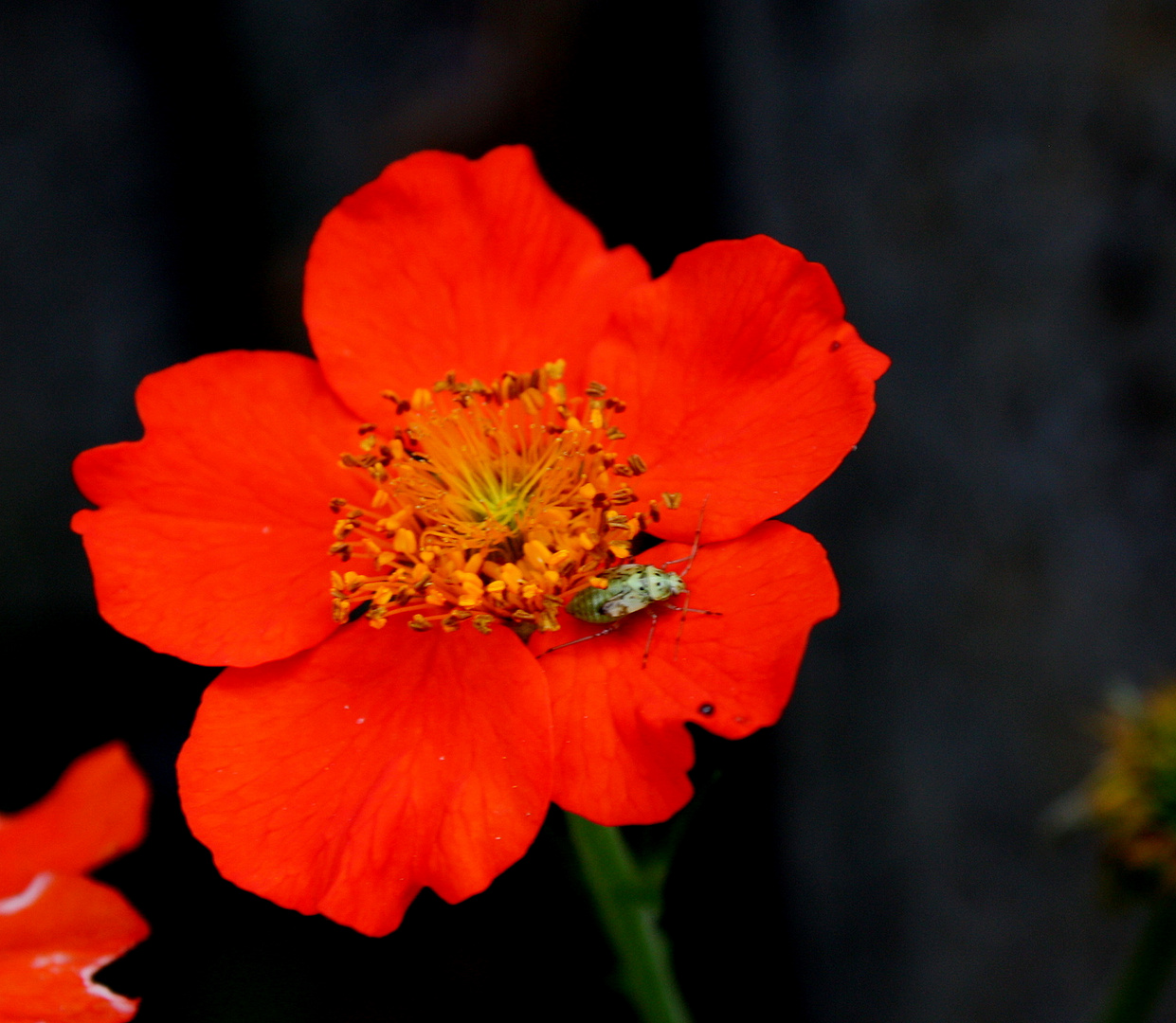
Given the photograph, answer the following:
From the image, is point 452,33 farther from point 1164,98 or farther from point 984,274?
point 1164,98

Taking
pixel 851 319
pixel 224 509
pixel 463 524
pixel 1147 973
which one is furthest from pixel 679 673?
pixel 851 319

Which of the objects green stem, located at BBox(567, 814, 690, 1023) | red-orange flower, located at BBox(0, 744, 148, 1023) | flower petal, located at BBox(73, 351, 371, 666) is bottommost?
green stem, located at BBox(567, 814, 690, 1023)

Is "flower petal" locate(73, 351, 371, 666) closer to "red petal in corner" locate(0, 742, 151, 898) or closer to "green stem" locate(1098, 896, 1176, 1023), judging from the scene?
"red petal in corner" locate(0, 742, 151, 898)

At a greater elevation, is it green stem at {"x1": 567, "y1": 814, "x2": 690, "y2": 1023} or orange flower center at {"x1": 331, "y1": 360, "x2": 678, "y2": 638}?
orange flower center at {"x1": 331, "y1": 360, "x2": 678, "y2": 638}

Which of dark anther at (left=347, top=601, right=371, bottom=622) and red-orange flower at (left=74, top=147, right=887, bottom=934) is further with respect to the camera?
dark anther at (left=347, top=601, right=371, bottom=622)

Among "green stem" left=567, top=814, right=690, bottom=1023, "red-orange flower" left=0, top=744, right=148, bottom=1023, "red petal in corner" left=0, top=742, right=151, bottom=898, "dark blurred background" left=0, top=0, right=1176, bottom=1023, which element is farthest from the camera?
"dark blurred background" left=0, top=0, right=1176, bottom=1023

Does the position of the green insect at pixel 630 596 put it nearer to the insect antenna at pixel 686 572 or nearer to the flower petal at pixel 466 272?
the insect antenna at pixel 686 572

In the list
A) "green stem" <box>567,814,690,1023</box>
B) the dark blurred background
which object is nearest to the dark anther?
"green stem" <box>567,814,690,1023</box>

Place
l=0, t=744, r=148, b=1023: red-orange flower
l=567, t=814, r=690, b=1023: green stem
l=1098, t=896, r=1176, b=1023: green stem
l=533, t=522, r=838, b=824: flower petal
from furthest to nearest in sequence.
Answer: l=1098, t=896, r=1176, b=1023: green stem < l=567, t=814, r=690, b=1023: green stem < l=0, t=744, r=148, b=1023: red-orange flower < l=533, t=522, r=838, b=824: flower petal
